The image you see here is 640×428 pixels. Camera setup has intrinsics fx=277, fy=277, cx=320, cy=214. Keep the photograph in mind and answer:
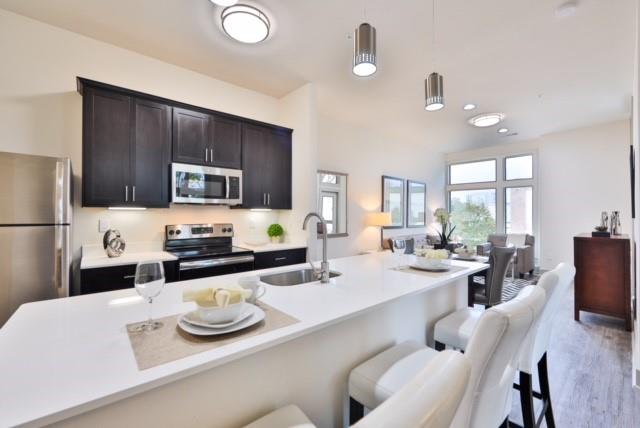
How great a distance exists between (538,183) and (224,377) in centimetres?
743

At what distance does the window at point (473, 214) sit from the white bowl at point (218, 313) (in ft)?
24.5

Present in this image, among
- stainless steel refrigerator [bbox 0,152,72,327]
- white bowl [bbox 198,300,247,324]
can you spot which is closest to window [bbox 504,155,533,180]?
white bowl [bbox 198,300,247,324]

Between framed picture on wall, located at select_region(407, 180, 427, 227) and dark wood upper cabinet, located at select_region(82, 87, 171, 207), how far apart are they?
5173mm

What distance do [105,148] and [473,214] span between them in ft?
25.2

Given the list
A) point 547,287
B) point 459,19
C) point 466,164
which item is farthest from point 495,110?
point 547,287

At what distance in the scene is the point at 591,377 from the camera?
7.40 feet

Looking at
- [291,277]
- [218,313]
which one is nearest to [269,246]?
[291,277]

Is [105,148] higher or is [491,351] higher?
[105,148]

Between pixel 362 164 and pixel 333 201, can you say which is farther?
pixel 362 164

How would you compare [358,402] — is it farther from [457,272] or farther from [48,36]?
[48,36]

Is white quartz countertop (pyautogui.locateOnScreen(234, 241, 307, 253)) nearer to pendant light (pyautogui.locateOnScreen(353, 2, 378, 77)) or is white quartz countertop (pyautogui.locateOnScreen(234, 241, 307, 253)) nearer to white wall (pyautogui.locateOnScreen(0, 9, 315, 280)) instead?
white wall (pyautogui.locateOnScreen(0, 9, 315, 280))

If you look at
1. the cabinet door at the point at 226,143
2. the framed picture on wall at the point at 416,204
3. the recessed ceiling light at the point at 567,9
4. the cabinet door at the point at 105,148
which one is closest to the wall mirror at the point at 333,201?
the cabinet door at the point at 226,143

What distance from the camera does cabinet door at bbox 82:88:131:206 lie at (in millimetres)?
2428

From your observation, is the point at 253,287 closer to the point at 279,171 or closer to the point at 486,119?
the point at 279,171
